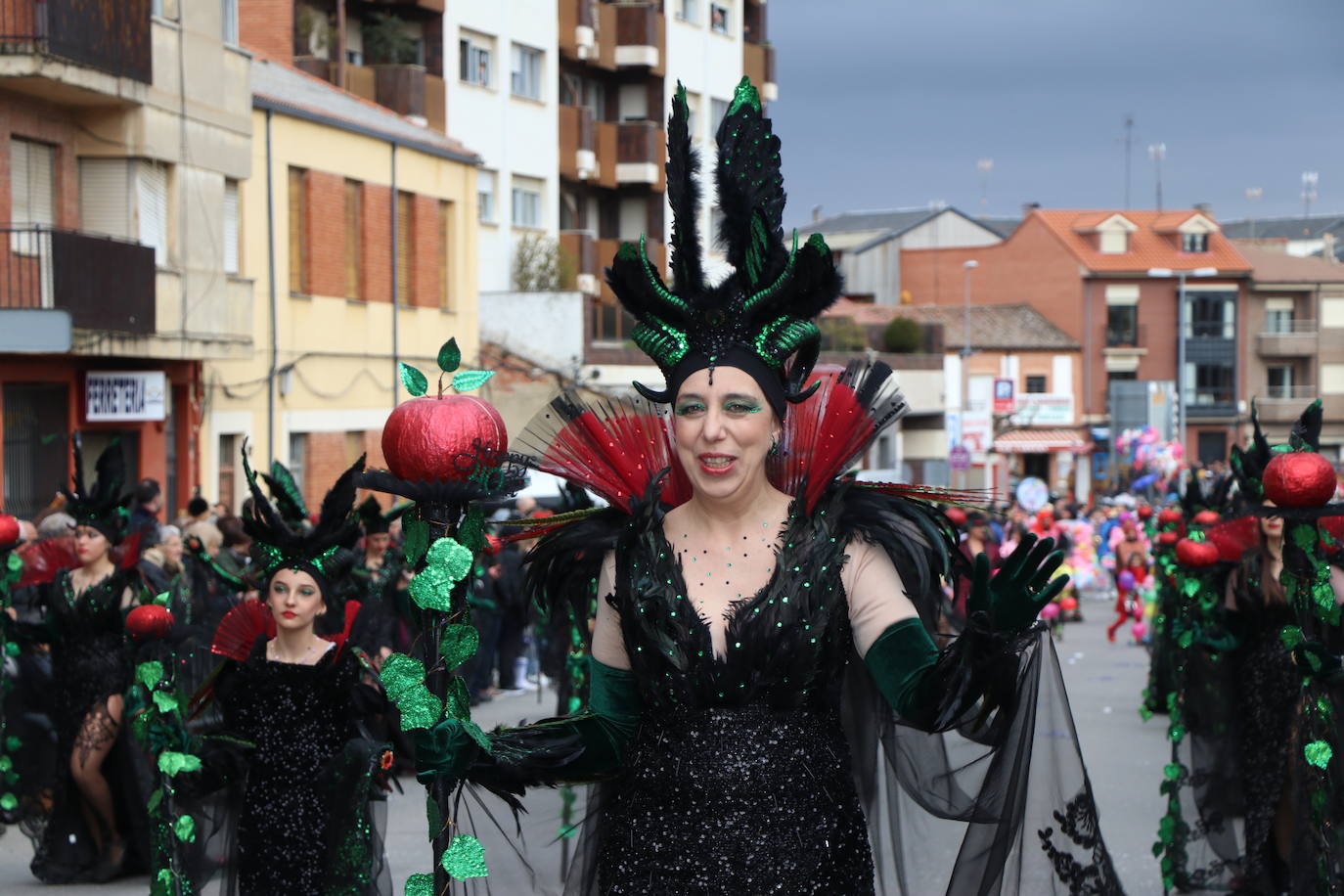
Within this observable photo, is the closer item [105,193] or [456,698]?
[456,698]

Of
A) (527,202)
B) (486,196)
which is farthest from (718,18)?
(486,196)

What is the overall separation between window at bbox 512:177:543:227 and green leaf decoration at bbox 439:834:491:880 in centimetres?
3414

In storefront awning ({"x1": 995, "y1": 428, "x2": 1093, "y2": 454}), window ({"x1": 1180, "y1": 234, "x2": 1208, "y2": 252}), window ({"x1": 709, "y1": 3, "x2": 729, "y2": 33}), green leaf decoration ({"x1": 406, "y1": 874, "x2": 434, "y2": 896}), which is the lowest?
storefront awning ({"x1": 995, "y1": 428, "x2": 1093, "y2": 454})

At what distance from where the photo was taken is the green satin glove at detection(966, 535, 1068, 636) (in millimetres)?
3932

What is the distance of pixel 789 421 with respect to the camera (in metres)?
4.75

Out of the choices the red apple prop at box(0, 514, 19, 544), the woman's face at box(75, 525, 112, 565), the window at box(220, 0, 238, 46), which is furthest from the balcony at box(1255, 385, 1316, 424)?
the red apple prop at box(0, 514, 19, 544)

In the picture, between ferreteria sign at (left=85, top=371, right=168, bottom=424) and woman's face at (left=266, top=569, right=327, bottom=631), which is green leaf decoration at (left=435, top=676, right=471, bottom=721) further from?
ferreteria sign at (left=85, top=371, right=168, bottom=424)

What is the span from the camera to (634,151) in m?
41.5

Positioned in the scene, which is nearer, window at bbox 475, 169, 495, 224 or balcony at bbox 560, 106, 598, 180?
window at bbox 475, 169, 495, 224

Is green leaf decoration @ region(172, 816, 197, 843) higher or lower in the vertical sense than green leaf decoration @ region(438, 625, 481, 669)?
lower

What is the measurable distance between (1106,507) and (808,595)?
29.8 m

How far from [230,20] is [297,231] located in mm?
3198

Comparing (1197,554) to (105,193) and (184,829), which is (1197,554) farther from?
(105,193)

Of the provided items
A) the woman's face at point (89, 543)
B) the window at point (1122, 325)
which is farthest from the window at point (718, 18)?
the woman's face at point (89, 543)
